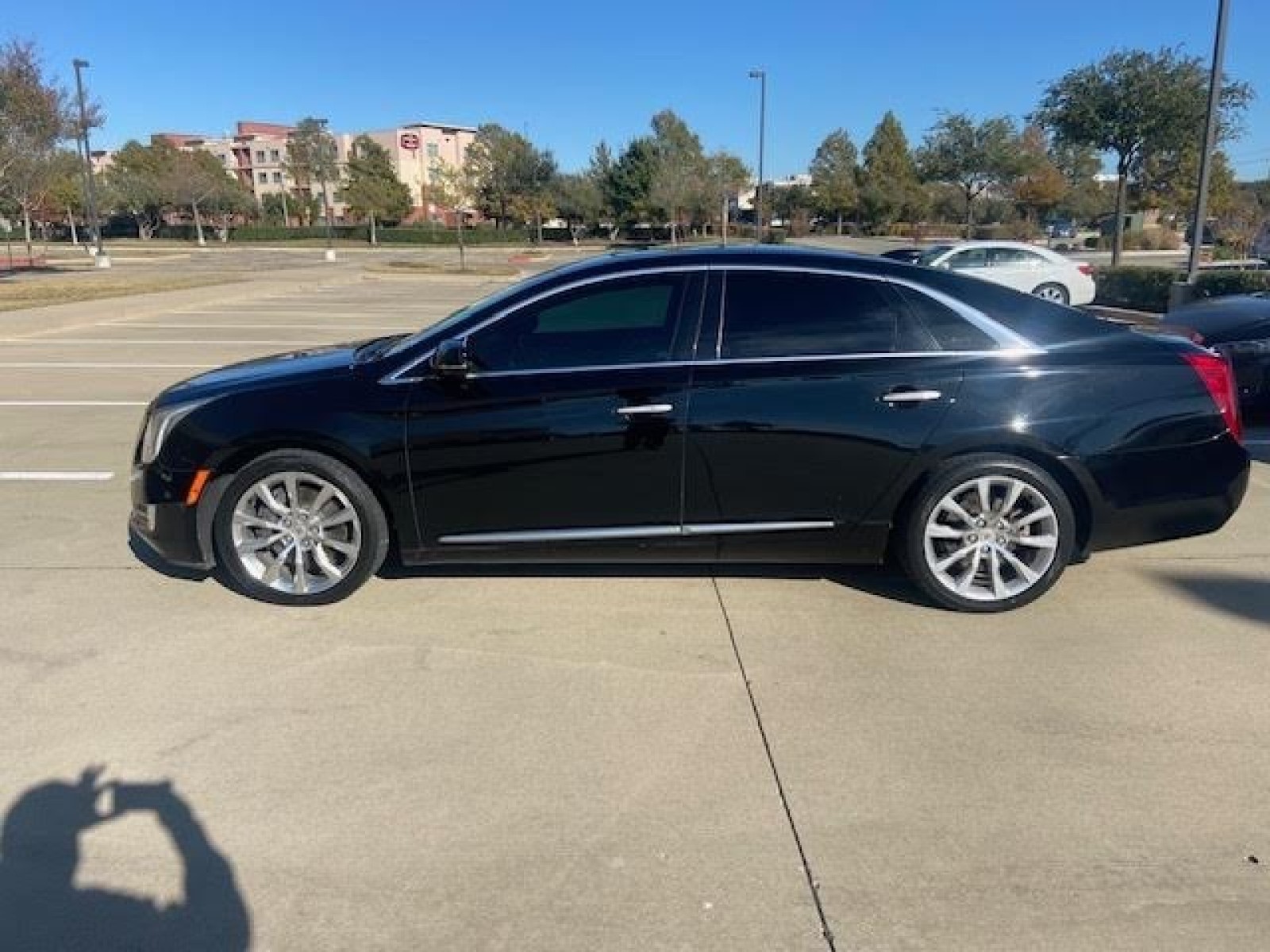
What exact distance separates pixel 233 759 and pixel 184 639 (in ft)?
3.65

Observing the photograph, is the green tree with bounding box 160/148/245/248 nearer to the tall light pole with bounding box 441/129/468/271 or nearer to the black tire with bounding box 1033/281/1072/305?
the tall light pole with bounding box 441/129/468/271

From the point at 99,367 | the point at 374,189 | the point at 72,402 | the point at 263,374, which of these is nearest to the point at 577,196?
the point at 374,189

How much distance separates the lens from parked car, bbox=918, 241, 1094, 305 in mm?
17375

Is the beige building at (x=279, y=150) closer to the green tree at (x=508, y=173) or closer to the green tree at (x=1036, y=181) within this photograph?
the green tree at (x=508, y=173)

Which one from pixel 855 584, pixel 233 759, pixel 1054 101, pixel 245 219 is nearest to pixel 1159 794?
pixel 855 584

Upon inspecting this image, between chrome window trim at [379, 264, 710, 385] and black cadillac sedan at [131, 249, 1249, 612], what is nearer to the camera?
black cadillac sedan at [131, 249, 1249, 612]

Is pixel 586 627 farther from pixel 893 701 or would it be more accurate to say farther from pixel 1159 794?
pixel 1159 794

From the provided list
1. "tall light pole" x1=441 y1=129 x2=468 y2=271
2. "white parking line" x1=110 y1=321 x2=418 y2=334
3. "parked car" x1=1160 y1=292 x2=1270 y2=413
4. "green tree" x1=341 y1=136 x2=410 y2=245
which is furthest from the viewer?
"green tree" x1=341 y1=136 x2=410 y2=245

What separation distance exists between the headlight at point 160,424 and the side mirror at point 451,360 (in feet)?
3.64

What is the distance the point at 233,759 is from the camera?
319cm

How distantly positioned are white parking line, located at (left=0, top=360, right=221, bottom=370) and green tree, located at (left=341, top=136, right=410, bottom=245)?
64.6m

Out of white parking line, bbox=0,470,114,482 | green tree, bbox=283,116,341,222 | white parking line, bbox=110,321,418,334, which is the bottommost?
white parking line, bbox=0,470,114,482

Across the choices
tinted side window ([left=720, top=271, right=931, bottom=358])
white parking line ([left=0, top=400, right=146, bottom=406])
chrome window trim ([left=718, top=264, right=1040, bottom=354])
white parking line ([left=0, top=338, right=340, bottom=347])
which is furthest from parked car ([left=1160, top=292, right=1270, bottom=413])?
white parking line ([left=0, top=338, right=340, bottom=347])

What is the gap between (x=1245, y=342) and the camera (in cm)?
795
